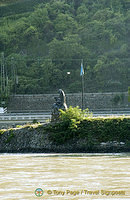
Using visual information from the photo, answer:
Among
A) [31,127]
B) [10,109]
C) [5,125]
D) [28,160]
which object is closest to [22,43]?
[10,109]

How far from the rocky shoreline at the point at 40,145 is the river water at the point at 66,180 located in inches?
341

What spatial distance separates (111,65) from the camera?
10169 centimetres

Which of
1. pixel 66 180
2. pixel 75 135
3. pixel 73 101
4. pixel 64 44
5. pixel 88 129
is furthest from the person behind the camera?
pixel 64 44

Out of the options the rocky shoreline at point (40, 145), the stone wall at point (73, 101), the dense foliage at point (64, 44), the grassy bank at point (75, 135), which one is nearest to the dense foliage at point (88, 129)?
the grassy bank at point (75, 135)

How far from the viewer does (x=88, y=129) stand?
1650 inches

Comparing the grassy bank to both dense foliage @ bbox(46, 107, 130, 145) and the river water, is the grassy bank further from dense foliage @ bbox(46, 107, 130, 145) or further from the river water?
the river water

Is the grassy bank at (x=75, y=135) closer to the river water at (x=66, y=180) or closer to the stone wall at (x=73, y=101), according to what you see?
the river water at (x=66, y=180)

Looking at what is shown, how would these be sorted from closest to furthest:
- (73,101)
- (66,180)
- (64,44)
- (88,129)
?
(66,180) < (88,129) < (73,101) < (64,44)

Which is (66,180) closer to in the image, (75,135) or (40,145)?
(75,135)

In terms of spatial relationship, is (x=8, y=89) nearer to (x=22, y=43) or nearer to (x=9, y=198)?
(x=22, y=43)

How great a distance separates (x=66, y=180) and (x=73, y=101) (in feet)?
192

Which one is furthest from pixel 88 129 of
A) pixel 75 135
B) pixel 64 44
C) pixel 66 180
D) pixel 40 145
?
pixel 64 44

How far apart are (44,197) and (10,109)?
6209 centimetres

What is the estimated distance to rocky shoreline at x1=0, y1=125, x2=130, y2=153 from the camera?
132 feet
